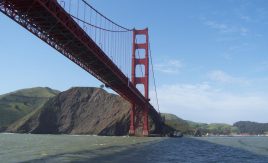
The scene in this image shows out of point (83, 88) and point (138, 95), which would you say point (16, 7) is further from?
point (83, 88)

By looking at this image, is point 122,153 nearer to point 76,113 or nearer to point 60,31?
point 60,31

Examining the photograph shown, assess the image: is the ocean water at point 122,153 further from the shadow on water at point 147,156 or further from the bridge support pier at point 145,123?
the bridge support pier at point 145,123

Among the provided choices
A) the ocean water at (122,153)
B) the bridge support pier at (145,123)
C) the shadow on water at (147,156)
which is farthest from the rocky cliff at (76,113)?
the shadow on water at (147,156)

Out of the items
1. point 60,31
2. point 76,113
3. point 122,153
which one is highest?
point 76,113

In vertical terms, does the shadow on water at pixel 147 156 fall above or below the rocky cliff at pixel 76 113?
below

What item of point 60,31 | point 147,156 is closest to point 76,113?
point 60,31

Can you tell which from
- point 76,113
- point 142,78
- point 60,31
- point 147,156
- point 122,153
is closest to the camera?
point 147,156
